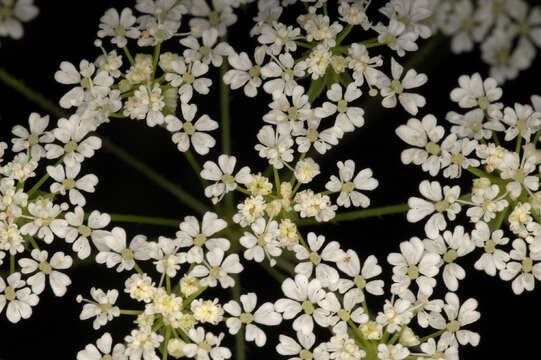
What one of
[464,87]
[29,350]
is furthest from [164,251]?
[464,87]

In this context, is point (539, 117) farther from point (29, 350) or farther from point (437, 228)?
point (29, 350)

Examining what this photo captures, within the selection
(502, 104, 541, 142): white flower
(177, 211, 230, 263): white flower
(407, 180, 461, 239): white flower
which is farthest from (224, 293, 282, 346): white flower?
(502, 104, 541, 142): white flower

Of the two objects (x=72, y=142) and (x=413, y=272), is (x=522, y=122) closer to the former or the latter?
(x=413, y=272)

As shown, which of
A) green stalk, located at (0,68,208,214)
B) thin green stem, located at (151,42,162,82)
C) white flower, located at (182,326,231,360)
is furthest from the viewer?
green stalk, located at (0,68,208,214)

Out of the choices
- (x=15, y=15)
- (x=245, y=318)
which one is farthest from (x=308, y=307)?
(x=15, y=15)

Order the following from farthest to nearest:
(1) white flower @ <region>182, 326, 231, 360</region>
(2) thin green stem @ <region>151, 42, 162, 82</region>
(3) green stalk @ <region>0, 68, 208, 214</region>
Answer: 1. (3) green stalk @ <region>0, 68, 208, 214</region>
2. (2) thin green stem @ <region>151, 42, 162, 82</region>
3. (1) white flower @ <region>182, 326, 231, 360</region>

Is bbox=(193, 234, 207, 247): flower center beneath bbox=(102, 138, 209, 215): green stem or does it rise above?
beneath

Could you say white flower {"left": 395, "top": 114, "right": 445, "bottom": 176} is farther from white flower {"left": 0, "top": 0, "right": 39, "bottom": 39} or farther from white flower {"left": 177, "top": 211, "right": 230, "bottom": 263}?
white flower {"left": 0, "top": 0, "right": 39, "bottom": 39}
